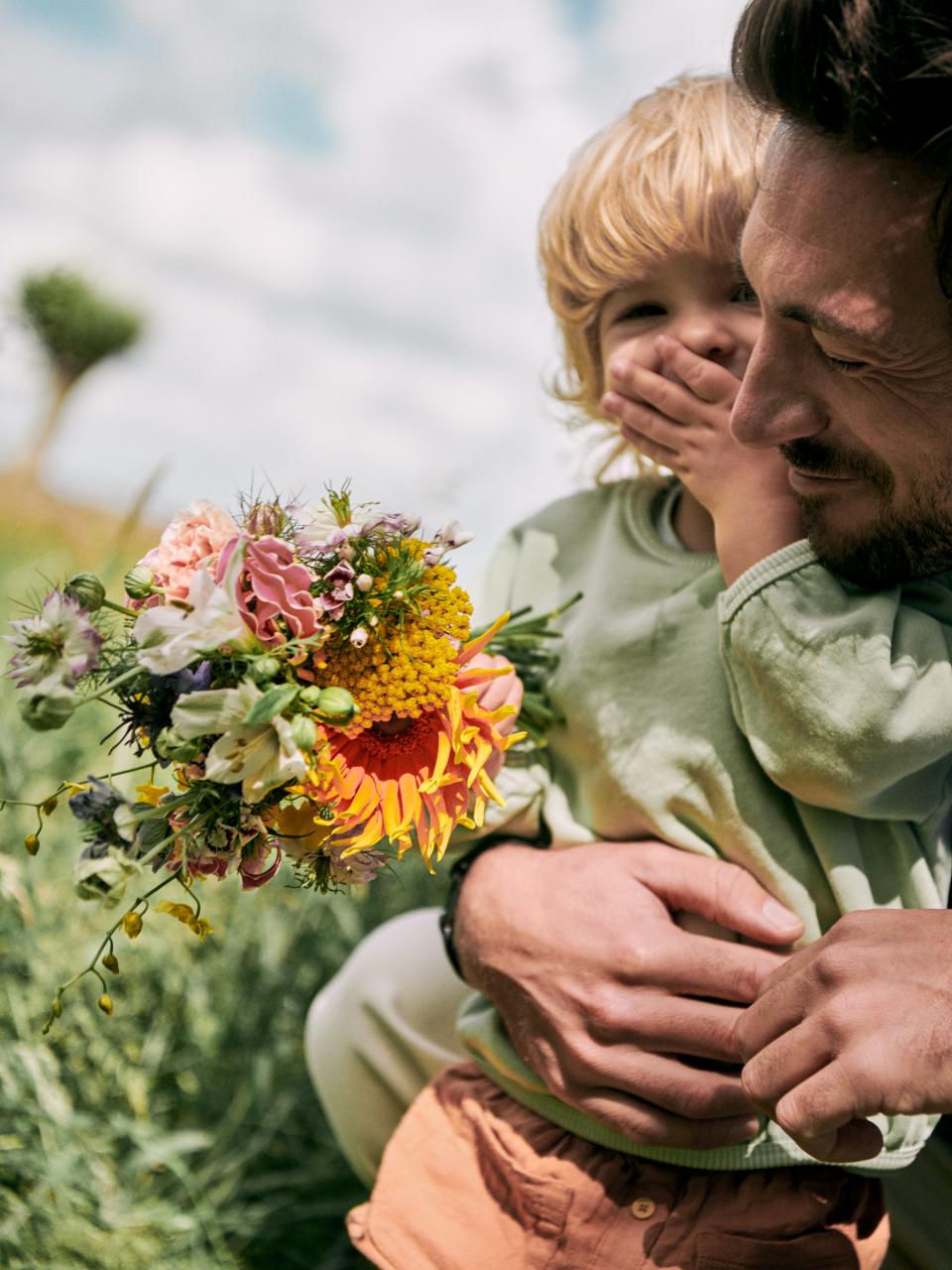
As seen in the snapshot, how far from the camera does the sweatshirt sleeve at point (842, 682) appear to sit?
1.45 metres

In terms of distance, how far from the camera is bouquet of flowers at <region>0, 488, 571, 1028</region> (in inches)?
43.0

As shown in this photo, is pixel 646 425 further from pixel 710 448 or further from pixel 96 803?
pixel 96 803

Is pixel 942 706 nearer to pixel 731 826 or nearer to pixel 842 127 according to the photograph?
pixel 731 826

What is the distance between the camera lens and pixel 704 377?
1671 millimetres

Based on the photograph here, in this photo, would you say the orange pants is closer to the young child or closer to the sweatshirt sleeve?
the young child

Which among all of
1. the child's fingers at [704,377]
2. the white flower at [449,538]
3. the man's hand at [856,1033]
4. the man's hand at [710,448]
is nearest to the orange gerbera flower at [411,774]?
the white flower at [449,538]

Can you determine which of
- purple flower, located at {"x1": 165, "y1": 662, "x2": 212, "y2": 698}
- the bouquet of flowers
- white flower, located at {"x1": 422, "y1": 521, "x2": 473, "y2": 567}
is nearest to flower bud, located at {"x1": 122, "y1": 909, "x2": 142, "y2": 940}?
the bouquet of flowers

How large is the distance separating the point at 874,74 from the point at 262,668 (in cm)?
85

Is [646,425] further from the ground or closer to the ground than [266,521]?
closer to the ground

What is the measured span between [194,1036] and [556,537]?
1.44 meters

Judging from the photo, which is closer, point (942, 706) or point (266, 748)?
point (266, 748)

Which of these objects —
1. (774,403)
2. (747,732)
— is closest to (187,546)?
(774,403)

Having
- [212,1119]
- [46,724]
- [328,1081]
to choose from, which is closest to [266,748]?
[46,724]

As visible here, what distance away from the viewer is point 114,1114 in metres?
2.42
